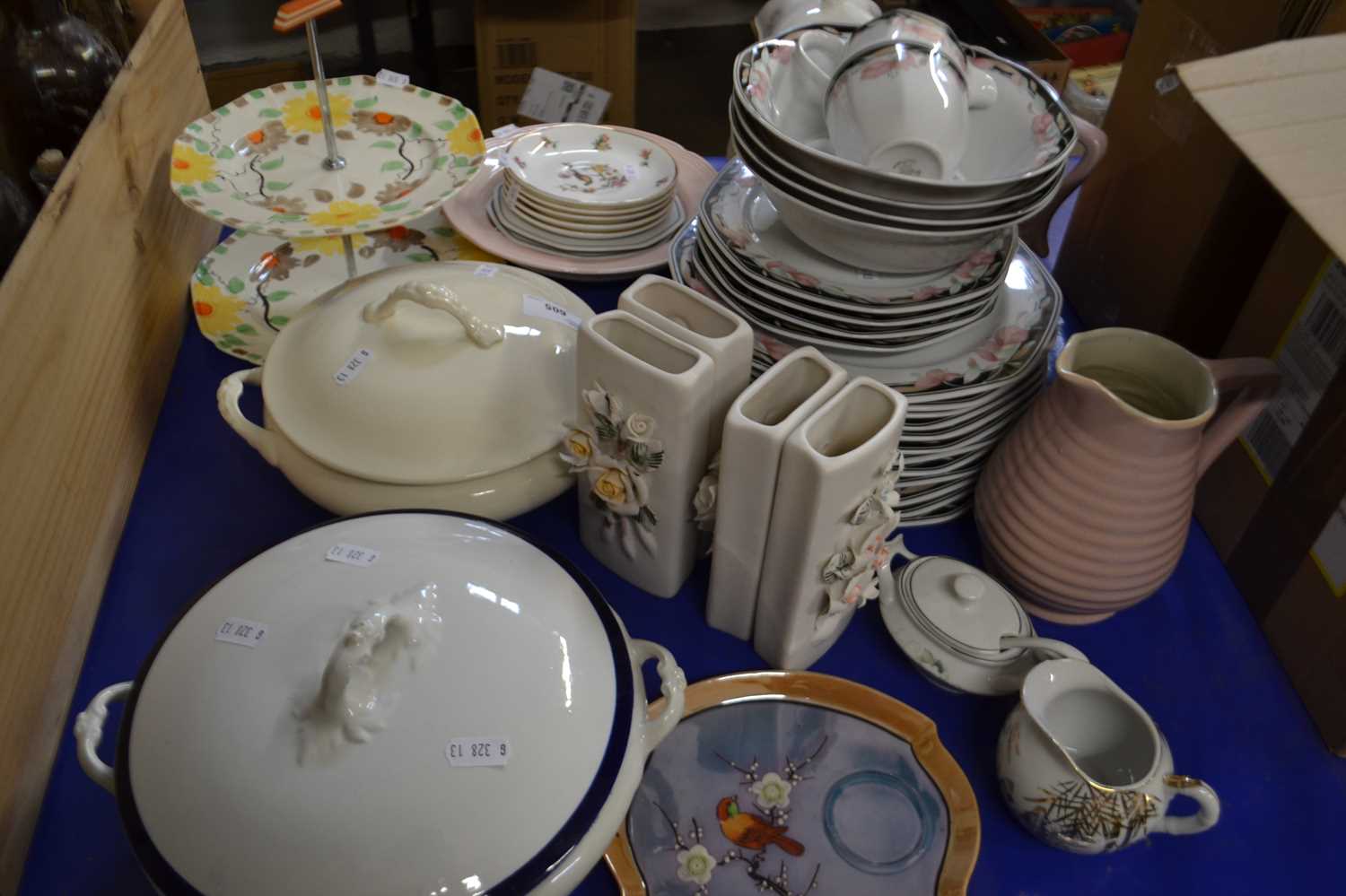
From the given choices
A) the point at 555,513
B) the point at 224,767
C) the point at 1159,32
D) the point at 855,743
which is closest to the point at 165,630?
the point at 224,767

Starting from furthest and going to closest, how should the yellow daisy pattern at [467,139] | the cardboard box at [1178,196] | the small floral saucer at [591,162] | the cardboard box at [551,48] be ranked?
the cardboard box at [551,48] < the small floral saucer at [591,162] < the yellow daisy pattern at [467,139] < the cardboard box at [1178,196]

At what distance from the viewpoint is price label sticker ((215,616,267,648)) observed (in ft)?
1.86

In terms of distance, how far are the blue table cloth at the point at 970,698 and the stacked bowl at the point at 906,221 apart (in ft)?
0.52

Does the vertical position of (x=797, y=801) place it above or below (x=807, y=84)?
below

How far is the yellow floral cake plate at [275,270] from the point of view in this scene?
1003 millimetres

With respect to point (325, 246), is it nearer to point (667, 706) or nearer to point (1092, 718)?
point (667, 706)

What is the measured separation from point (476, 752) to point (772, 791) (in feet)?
0.85

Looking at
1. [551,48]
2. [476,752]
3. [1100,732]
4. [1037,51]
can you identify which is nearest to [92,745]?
[476,752]

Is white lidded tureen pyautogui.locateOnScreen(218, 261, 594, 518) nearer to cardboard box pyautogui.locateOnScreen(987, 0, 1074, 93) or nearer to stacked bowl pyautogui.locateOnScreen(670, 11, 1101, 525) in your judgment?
stacked bowl pyautogui.locateOnScreen(670, 11, 1101, 525)

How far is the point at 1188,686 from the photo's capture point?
78 centimetres

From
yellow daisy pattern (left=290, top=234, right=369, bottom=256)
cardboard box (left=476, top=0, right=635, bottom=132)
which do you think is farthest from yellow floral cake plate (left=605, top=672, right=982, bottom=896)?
cardboard box (left=476, top=0, right=635, bottom=132)

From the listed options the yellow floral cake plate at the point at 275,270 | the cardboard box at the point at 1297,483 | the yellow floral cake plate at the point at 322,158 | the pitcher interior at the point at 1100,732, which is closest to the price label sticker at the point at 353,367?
the yellow floral cake plate at the point at 322,158

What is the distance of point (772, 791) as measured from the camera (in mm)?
693

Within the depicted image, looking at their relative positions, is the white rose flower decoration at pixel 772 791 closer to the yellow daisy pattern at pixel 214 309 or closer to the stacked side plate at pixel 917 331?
the stacked side plate at pixel 917 331
